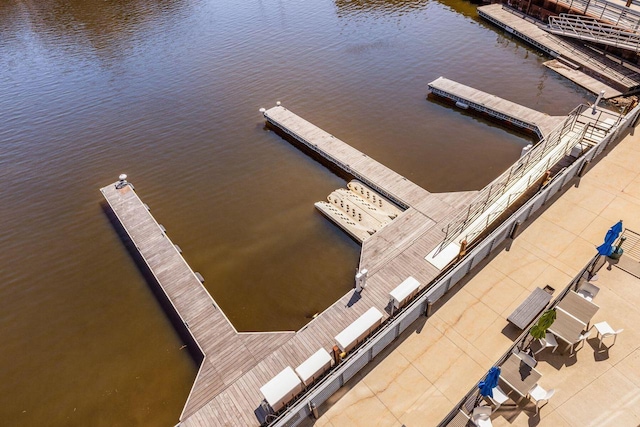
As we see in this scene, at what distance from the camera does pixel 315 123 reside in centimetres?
3919

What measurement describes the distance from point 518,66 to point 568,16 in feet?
38.1

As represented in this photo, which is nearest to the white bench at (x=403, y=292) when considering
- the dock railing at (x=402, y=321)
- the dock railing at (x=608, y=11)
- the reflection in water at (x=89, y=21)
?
the dock railing at (x=402, y=321)

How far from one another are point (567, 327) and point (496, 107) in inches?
1124

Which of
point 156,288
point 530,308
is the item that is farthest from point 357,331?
point 156,288

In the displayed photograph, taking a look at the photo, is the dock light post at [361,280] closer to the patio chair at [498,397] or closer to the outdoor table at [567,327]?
the patio chair at [498,397]

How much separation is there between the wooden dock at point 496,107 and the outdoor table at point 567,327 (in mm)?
23830

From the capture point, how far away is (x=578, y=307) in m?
14.8

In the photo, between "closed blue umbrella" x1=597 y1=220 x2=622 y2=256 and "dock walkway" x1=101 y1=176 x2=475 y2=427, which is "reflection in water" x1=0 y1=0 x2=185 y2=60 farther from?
"closed blue umbrella" x1=597 y1=220 x2=622 y2=256

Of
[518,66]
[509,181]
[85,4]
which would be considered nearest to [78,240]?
[509,181]

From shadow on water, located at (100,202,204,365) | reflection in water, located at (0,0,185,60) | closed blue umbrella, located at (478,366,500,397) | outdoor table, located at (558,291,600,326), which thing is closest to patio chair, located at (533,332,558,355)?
outdoor table, located at (558,291,600,326)

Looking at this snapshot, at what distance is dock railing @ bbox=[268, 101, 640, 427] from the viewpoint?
1318 centimetres

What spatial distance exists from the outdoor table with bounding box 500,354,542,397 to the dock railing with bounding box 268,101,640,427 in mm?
3601

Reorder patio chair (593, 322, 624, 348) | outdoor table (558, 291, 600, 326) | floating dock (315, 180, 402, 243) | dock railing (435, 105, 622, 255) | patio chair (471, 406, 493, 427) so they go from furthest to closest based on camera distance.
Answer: floating dock (315, 180, 402, 243), dock railing (435, 105, 622, 255), outdoor table (558, 291, 600, 326), patio chair (593, 322, 624, 348), patio chair (471, 406, 493, 427)

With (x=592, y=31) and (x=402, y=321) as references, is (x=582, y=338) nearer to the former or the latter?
(x=402, y=321)
